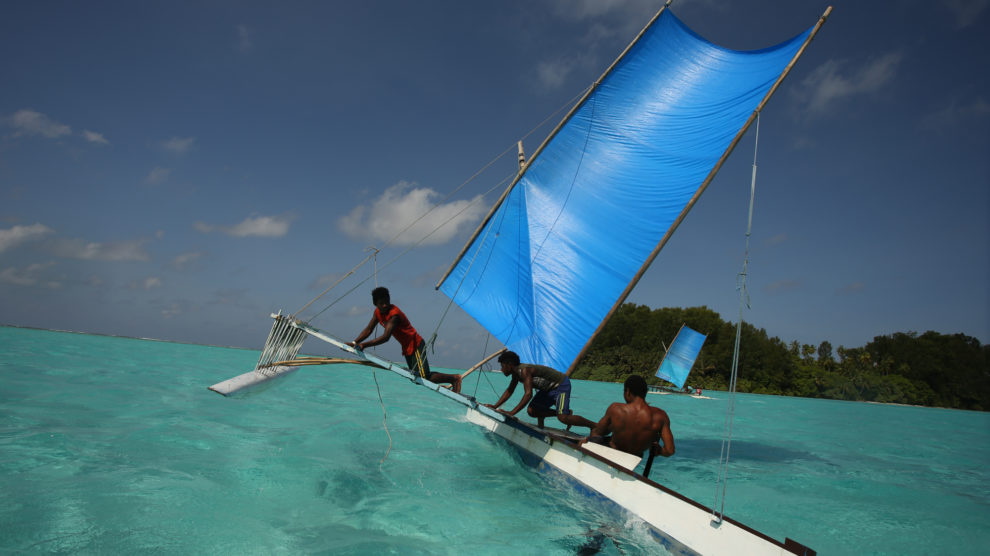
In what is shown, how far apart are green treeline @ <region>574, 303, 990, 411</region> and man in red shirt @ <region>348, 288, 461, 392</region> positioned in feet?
184

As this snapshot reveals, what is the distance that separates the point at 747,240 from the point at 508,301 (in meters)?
5.13

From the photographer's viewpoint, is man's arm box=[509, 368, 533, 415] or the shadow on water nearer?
man's arm box=[509, 368, 533, 415]

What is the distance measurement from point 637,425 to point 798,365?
76221mm

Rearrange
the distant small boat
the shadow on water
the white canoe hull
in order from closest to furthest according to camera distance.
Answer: the white canoe hull
the shadow on water
the distant small boat

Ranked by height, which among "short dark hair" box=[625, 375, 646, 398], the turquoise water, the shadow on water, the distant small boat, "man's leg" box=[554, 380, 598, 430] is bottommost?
the turquoise water

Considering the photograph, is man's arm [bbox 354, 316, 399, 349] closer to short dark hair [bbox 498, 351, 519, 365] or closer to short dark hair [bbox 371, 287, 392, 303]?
short dark hair [bbox 371, 287, 392, 303]

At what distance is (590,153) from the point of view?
9.18 metres

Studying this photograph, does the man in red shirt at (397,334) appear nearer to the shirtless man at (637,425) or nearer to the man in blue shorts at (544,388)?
the man in blue shorts at (544,388)

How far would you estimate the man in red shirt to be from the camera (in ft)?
24.2

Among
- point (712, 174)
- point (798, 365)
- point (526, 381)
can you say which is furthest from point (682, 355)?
point (798, 365)

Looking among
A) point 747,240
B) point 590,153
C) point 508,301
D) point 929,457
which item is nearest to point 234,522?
point 508,301

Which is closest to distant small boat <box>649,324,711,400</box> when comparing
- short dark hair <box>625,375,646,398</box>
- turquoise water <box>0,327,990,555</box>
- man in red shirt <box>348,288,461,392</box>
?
turquoise water <box>0,327,990,555</box>

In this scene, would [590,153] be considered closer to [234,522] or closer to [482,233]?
[482,233]

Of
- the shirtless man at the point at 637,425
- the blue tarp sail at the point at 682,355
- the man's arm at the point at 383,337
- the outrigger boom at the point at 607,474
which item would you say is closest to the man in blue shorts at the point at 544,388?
the outrigger boom at the point at 607,474
